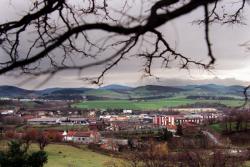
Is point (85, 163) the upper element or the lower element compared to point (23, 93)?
lower

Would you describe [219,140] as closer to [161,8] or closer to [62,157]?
[62,157]

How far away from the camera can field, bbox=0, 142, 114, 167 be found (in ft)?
132

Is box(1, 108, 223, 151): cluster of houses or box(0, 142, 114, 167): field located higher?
box(1, 108, 223, 151): cluster of houses

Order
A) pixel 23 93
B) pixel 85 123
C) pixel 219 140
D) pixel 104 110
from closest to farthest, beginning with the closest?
pixel 23 93
pixel 219 140
pixel 85 123
pixel 104 110

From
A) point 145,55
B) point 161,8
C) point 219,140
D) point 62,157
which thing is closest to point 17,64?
point 161,8

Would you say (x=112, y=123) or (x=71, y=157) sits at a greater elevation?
(x=112, y=123)

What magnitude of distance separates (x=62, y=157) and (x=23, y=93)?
141 feet

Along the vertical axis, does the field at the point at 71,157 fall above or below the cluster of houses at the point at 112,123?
below

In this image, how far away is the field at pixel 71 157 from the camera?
40250mm

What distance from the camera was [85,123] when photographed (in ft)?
377

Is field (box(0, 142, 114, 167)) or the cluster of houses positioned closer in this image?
field (box(0, 142, 114, 167))

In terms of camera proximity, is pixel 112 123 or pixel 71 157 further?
pixel 112 123

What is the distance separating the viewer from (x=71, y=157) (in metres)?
44.8

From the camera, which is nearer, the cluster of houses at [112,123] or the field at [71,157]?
the field at [71,157]
